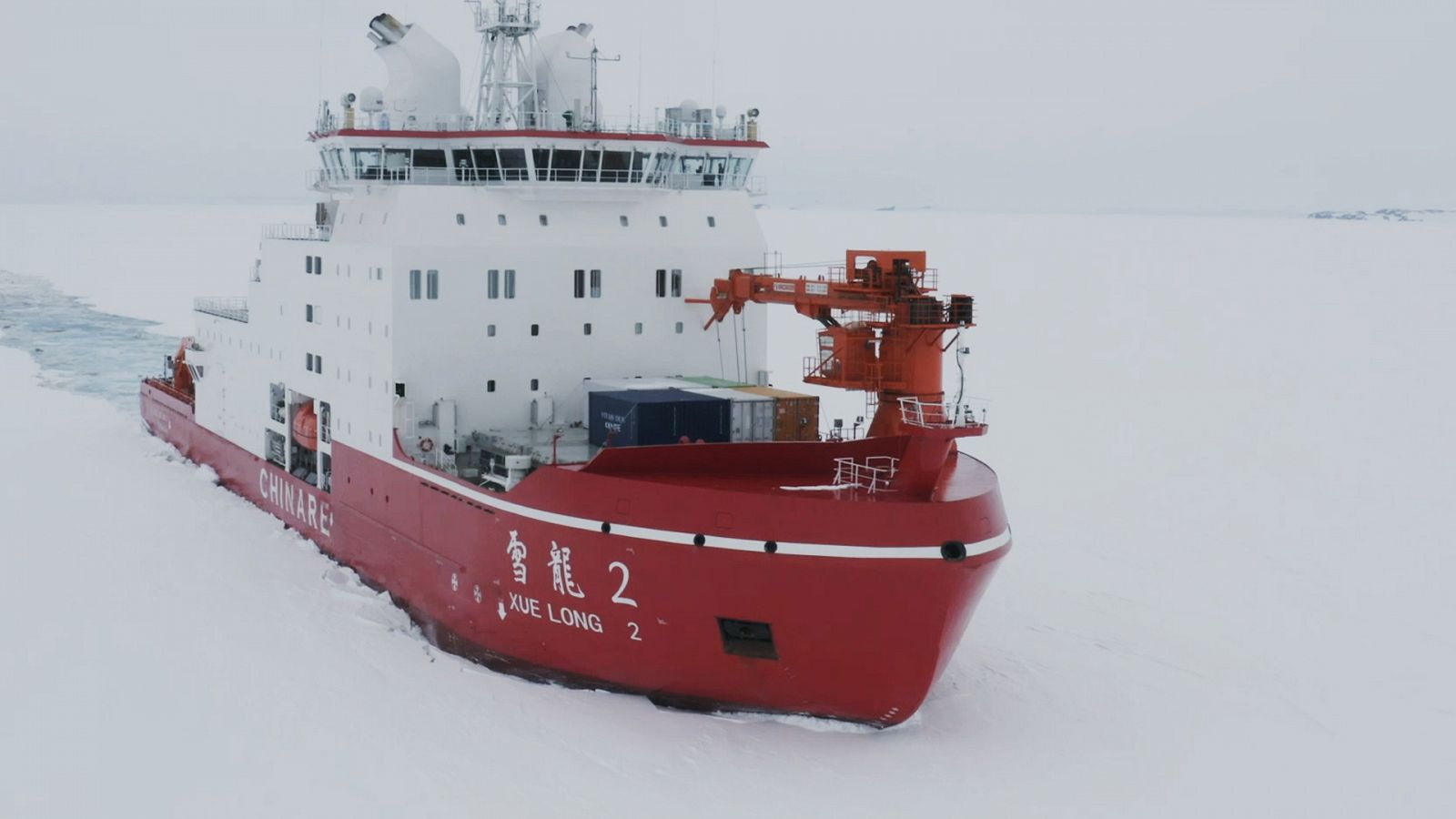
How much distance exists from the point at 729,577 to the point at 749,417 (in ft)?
10.8

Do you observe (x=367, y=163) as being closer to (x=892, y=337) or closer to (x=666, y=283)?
(x=666, y=283)

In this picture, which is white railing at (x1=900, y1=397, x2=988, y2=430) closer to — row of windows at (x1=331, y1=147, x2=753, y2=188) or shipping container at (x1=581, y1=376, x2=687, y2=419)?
shipping container at (x1=581, y1=376, x2=687, y2=419)

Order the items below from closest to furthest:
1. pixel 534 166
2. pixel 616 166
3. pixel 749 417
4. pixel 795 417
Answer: pixel 749 417 → pixel 795 417 → pixel 534 166 → pixel 616 166

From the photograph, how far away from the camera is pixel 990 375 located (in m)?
37.3

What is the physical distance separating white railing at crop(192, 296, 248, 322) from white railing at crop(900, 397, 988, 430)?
1450 centimetres

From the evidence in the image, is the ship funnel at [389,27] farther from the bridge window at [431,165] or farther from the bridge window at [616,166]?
the bridge window at [616,166]

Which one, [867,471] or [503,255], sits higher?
[503,255]

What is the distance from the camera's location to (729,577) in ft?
42.3

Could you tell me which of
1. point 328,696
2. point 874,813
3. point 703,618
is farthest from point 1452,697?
point 328,696

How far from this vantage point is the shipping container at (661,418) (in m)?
15.2

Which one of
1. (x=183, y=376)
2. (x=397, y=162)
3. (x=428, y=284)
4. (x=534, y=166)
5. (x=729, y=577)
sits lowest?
(x=729, y=577)

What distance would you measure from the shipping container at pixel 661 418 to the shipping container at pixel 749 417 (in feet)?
0.29

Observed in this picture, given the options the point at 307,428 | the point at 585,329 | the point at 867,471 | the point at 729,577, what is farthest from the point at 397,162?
the point at 729,577

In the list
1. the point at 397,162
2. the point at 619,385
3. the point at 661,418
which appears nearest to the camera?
the point at 661,418
